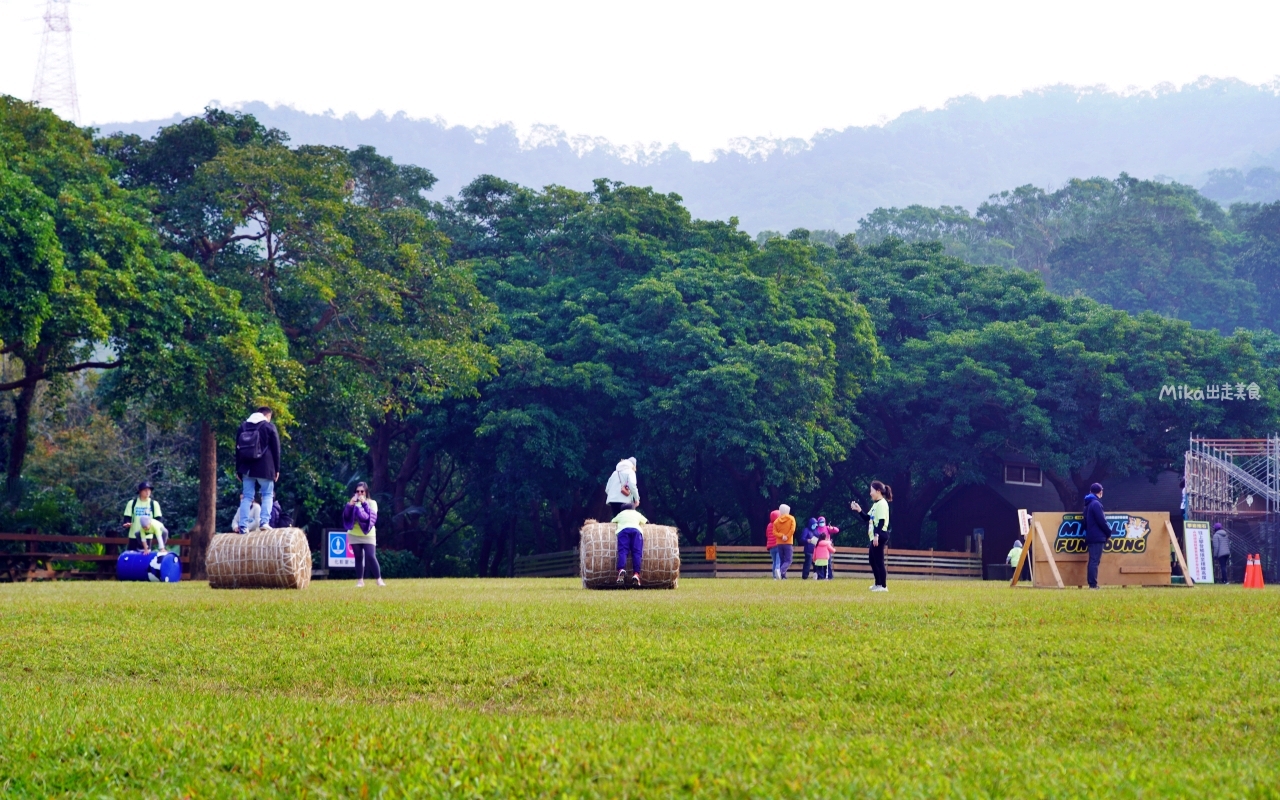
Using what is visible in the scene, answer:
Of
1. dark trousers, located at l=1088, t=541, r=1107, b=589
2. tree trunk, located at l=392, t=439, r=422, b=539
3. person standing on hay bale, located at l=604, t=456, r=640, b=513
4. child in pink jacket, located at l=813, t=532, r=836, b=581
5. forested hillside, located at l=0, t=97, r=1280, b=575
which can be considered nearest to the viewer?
person standing on hay bale, located at l=604, t=456, r=640, b=513

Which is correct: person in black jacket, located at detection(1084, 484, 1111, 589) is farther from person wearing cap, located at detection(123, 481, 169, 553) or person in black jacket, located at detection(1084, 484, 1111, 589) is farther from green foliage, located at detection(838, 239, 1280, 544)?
green foliage, located at detection(838, 239, 1280, 544)

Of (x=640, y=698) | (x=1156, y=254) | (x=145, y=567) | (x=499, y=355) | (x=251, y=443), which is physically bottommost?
(x=640, y=698)

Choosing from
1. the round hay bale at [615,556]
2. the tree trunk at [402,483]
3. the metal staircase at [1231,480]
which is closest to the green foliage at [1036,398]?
the metal staircase at [1231,480]

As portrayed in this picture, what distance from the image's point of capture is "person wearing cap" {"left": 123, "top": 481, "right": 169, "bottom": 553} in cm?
2584

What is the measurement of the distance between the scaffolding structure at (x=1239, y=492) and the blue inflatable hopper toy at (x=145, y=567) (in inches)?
1038

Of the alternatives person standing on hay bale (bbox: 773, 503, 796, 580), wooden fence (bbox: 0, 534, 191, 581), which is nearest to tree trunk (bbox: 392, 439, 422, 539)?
wooden fence (bbox: 0, 534, 191, 581)

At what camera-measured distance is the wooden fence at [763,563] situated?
137ft

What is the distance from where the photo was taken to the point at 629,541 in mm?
18516

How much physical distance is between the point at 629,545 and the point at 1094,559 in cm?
733

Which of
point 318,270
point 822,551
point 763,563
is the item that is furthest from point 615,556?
point 763,563

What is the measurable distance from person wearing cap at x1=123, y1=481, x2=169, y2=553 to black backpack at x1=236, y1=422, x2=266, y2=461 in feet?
30.0

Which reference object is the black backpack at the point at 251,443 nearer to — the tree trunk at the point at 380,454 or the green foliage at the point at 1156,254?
the tree trunk at the point at 380,454

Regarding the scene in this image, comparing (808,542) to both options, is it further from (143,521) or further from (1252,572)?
(143,521)

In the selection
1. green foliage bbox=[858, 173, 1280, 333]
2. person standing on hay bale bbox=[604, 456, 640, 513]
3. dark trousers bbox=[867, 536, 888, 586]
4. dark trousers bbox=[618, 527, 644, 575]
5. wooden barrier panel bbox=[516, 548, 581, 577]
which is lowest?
wooden barrier panel bbox=[516, 548, 581, 577]
